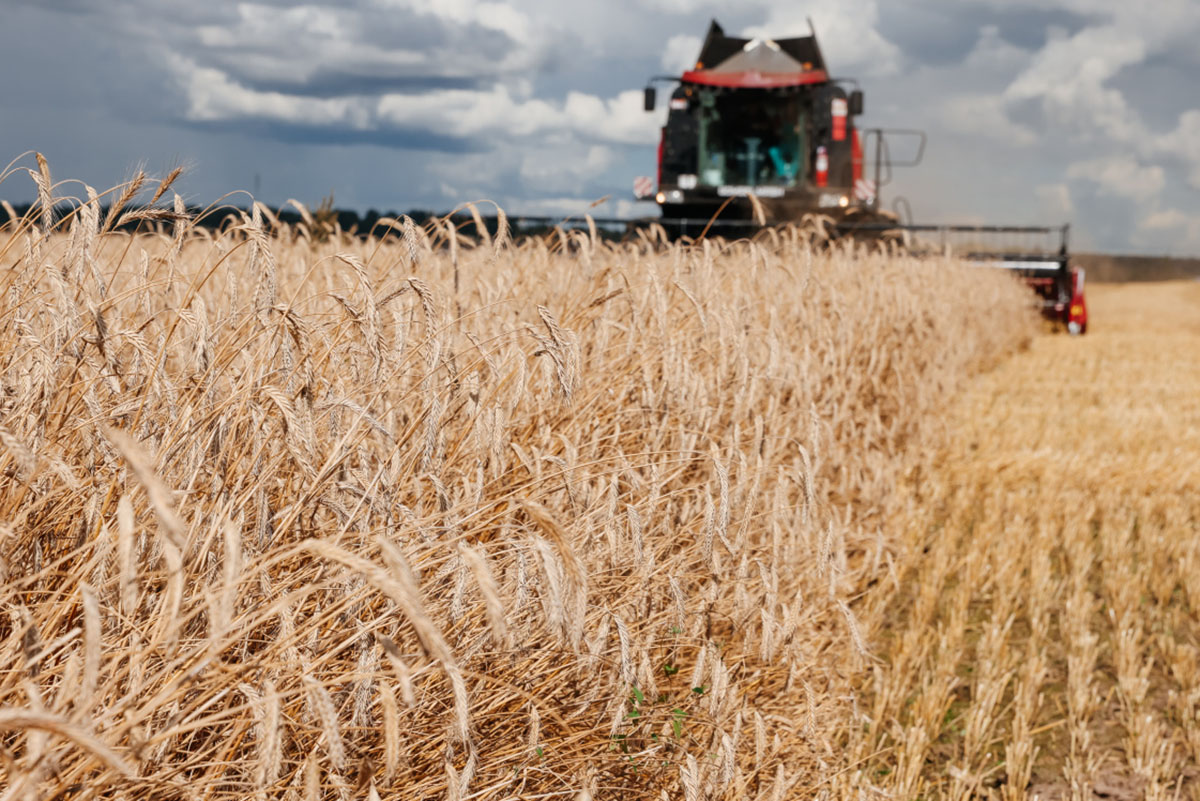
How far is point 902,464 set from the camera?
4.81 m

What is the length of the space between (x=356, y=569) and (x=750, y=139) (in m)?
11.2

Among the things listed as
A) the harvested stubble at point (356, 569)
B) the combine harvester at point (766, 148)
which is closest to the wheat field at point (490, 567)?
the harvested stubble at point (356, 569)

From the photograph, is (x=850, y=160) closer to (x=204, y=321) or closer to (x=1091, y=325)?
(x=1091, y=325)

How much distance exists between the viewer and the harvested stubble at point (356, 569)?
100cm

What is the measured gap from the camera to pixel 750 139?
37.4 ft

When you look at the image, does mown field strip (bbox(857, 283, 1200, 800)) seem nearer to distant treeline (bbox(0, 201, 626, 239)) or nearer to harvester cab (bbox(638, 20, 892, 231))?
distant treeline (bbox(0, 201, 626, 239))

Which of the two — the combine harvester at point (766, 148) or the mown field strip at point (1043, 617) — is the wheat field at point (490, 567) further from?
the combine harvester at point (766, 148)

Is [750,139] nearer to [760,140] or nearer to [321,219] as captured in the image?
[760,140]

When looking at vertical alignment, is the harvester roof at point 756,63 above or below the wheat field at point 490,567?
above

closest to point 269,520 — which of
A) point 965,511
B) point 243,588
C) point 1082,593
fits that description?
point 243,588

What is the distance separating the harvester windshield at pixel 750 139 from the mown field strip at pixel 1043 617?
565 centimetres

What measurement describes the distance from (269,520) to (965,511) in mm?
3703

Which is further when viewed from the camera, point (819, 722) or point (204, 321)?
point (819, 722)

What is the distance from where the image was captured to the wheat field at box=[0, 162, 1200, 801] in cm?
112
